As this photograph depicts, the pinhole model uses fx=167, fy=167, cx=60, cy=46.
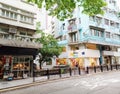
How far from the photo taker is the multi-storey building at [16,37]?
59.7 ft

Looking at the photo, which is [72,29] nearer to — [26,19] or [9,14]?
[26,19]

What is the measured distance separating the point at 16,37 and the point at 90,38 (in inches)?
691

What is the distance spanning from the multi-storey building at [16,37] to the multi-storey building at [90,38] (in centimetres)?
1498

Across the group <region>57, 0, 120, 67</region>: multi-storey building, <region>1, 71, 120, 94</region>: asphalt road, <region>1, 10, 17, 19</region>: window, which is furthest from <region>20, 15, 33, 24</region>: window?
<region>57, 0, 120, 67</region>: multi-storey building

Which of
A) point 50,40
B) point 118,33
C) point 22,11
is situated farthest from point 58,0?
point 118,33

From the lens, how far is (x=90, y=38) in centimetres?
3341

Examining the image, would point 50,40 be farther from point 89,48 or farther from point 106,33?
point 106,33

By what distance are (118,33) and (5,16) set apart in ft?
104

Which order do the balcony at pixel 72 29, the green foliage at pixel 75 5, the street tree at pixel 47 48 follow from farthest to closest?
the balcony at pixel 72 29 → the street tree at pixel 47 48 → the green foliage at pixel 75 5

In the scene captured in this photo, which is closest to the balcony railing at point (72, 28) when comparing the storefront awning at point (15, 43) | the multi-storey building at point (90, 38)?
the multi-storey building at point (90, 38)

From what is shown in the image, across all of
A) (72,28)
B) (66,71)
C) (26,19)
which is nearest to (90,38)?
(72,28)

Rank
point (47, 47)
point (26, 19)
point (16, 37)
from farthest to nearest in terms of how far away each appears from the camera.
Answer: point (47, 47), point (26, 19), point (16, 37)

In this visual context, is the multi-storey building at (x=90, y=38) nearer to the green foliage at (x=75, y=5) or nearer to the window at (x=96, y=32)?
the window at (x=96, y=32)

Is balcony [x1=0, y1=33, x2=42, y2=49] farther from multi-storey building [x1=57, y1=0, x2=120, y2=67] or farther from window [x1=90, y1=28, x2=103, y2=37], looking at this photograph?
window [x1=90, y1=28, x2=103, y2=37]
